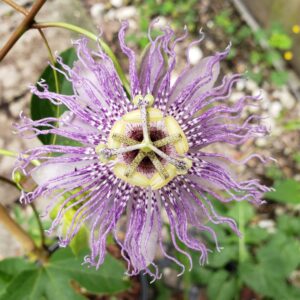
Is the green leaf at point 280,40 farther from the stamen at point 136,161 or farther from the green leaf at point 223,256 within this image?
the stamen at point 136,161

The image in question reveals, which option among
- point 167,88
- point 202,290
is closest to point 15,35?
point 167,88

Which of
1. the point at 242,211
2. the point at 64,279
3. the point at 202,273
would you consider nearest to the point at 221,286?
the point at 202,273

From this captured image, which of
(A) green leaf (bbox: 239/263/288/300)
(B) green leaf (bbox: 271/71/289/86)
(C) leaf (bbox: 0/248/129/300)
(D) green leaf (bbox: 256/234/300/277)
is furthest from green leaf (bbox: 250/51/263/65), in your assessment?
(C) leaf (bbox: 0/248/129/300)

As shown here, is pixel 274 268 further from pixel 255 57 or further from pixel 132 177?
pixel 255 57

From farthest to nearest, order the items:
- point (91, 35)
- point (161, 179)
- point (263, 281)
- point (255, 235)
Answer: point (255, 235) < point (263, 281) < point (161, 179) < point (91, 35)

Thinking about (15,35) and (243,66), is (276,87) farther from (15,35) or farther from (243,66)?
(15,35)

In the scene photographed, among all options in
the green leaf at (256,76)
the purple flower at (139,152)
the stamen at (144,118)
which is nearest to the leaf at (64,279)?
the purple flower at (139,152)
